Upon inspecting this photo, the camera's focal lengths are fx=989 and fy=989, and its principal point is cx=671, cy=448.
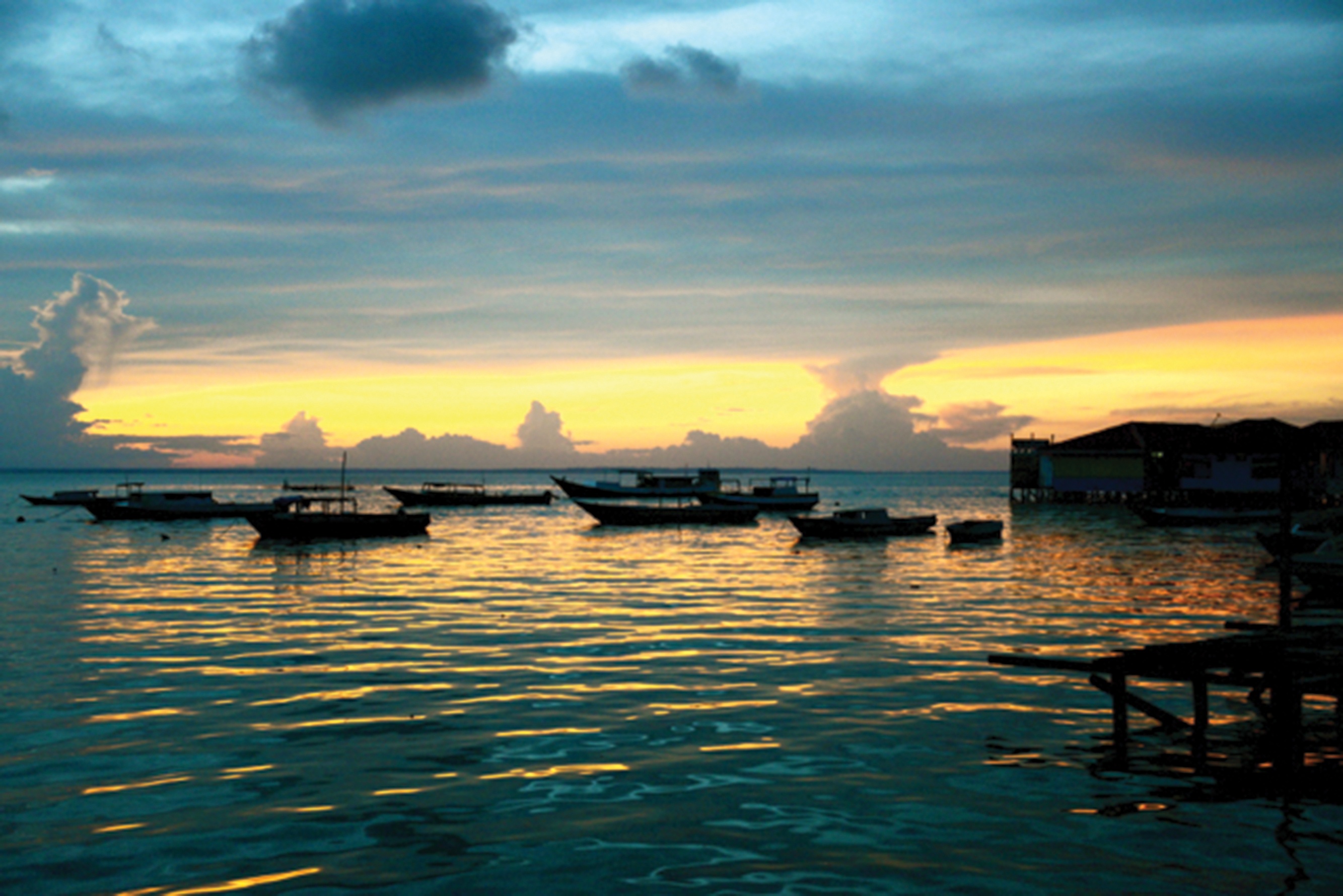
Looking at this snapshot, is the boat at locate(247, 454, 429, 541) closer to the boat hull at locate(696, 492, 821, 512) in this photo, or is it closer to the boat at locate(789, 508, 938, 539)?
the boat at locate(789, 508, 938, 539)

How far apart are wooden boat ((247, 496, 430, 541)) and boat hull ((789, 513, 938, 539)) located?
21.6 metres

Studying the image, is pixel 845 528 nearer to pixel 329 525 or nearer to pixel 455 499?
pixel 329 525

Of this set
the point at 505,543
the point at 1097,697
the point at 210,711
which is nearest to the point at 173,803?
the point at 210,711

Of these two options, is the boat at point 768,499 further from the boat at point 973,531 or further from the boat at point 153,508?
the boat at point 153,508

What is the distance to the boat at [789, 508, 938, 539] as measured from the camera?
177ft

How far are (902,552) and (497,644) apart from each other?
A: 30.2m

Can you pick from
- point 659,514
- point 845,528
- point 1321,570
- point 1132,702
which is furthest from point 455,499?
point 1132,702

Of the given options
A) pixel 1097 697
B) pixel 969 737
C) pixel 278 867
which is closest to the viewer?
pixel 278 867

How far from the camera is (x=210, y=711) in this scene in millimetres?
15039

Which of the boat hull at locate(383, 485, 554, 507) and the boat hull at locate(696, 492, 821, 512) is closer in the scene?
the boat hull at locate(696, 492, 821, 512)

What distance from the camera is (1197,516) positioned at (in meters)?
63.4

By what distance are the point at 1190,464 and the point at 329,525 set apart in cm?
6411

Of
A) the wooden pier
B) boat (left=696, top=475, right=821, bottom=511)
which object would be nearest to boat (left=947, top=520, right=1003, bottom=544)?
boat (left=696, top=475, right=821, bottom=511)

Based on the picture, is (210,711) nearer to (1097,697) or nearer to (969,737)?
(969,737)
